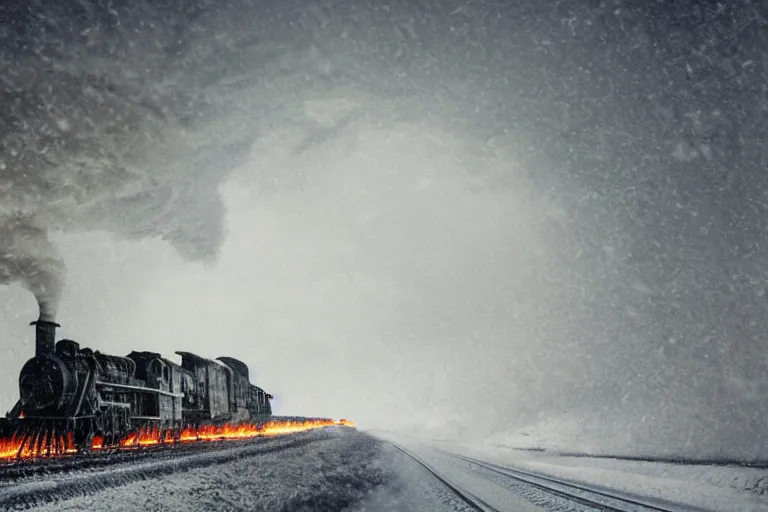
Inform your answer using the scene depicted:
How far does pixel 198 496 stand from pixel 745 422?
52354mm

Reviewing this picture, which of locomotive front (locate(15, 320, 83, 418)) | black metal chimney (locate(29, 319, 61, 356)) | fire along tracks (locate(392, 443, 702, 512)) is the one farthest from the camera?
black metal chimney (locate(29, 319, 61, 356))

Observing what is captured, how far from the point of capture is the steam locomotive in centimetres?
1356

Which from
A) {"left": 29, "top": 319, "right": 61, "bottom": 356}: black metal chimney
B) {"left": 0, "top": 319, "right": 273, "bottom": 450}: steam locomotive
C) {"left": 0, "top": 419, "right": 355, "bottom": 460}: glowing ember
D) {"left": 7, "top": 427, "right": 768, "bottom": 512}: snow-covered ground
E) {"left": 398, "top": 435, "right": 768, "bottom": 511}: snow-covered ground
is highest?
{"left": 29, "top": 319, "right": 61, "bottom": 356}: black metal chimney

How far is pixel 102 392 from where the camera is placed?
15.3 metres

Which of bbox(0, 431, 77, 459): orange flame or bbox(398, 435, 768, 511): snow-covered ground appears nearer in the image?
bbox(398, 435, 768, 511): snow-covered ground

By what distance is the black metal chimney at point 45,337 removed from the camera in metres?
14.6

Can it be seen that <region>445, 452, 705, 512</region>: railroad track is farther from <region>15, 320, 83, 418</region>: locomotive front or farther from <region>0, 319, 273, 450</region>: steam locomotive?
<region>15, 320, 83, 418</region>: locomotive front

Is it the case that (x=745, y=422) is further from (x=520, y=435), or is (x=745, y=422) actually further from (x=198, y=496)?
(x=198, y=496)

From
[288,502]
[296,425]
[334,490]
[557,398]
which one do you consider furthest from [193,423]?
[557,398]

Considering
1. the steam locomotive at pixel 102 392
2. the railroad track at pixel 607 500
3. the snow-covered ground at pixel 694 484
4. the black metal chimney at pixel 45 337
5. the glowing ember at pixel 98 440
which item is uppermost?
the black metal chimney at pixel 45 337

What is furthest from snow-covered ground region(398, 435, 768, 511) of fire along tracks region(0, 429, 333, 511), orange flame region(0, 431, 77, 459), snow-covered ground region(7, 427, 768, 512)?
orange flame region(0, 431, 77, 459)

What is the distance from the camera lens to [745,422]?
45406 millimetres

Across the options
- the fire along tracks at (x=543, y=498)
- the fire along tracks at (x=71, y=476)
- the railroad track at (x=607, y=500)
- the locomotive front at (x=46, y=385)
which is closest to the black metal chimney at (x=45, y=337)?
the locomotive front at (x=46, y=385)

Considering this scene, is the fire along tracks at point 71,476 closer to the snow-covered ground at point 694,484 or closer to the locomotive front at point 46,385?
the locomotive front at point 46,385
